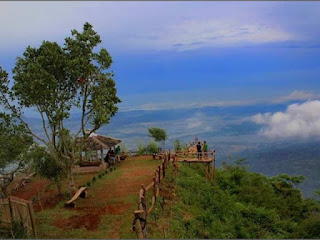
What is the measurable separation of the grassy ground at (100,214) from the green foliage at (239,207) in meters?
1.43

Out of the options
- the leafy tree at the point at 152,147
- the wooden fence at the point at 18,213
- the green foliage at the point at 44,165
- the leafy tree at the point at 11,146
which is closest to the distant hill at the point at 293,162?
the leafy tree at the point at 152,147

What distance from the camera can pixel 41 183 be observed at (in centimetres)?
1961

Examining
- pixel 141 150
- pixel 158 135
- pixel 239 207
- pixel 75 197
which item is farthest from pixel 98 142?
pixel 239 207

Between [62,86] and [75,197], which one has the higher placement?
[62,86]

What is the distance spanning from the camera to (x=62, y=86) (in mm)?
14258

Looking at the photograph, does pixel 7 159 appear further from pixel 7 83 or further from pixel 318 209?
pixel 318 209

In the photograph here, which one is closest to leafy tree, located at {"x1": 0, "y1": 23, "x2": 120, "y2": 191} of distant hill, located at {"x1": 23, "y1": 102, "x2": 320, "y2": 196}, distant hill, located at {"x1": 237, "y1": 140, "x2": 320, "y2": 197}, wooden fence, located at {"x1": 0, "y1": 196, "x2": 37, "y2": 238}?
wooden fence, located at {"x1": 0, "y1": 196, "x2": 37, "y2": 238}

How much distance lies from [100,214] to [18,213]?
2712mm

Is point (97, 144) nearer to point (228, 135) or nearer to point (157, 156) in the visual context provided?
point (157, 156)

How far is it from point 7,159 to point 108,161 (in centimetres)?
820

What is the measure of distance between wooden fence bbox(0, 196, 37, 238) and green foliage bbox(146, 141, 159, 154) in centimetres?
1494

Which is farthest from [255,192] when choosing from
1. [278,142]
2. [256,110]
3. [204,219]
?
[256,110]

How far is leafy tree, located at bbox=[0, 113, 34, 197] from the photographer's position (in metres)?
14.5

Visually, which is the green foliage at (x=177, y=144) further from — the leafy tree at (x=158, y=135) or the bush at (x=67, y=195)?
the bush at (x=67, y=195)
